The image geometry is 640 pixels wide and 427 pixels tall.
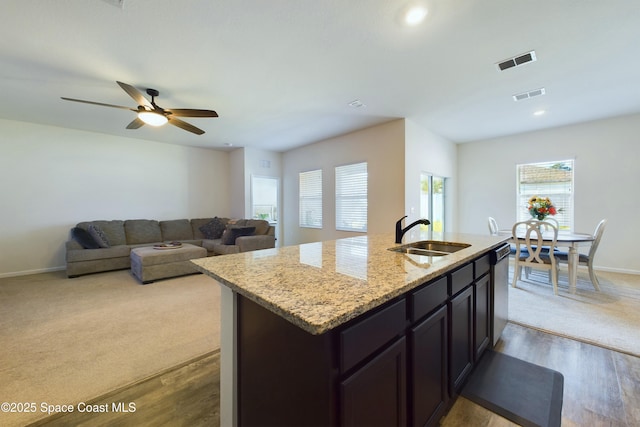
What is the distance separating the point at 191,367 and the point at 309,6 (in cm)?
287

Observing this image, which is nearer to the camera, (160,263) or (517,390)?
(517,390)

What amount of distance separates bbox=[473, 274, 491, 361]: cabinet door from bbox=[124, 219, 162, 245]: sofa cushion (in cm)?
596

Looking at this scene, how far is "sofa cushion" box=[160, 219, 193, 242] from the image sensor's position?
18.7 ft

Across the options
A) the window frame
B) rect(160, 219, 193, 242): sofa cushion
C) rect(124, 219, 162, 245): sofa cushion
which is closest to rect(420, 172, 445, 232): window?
the window frame

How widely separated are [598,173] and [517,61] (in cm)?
351

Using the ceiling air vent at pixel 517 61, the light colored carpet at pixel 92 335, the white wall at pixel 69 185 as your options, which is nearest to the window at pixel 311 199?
the white wall at pixel 69 185

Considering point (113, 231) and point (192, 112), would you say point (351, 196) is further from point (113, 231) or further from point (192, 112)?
point (113, 231)

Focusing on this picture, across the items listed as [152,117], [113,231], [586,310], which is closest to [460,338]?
[586,310]

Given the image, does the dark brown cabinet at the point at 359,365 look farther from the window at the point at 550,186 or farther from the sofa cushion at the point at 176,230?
the sofa cushion at the point at 176,230

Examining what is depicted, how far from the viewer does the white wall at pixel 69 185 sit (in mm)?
4391

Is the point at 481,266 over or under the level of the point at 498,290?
over

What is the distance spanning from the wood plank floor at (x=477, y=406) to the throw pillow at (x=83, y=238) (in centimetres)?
395

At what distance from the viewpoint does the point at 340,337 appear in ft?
2.60

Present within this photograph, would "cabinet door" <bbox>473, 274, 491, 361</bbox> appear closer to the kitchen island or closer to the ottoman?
the kitchen island
